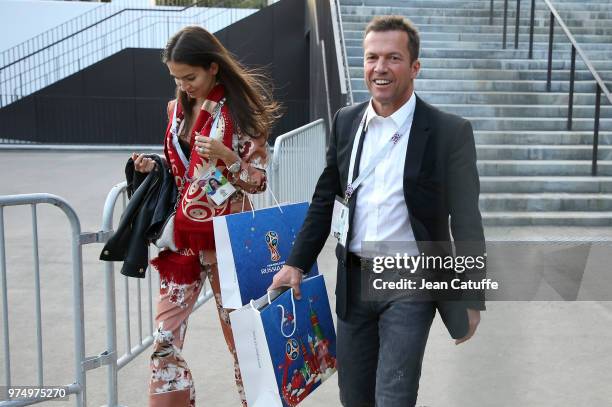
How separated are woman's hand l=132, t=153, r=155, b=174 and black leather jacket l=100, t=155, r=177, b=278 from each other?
0.03m

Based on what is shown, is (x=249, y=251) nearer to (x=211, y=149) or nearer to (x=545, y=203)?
(x=211, y=149)

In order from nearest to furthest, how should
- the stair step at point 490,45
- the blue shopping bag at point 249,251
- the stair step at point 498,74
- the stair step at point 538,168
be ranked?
the blue shopping bag at point 249,251 < the stair step at point 538,168 < the stair step at point 498,74 < the stair step at point 490,45

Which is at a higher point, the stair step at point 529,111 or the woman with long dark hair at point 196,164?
the stair step at point 529,111

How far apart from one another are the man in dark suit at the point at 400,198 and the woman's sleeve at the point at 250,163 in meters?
0.57

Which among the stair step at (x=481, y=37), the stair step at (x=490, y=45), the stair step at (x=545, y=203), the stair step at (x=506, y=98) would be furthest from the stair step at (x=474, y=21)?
the stair step at (x=545, y=203)

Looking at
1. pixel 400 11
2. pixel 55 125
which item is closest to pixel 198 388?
pixel 400 11

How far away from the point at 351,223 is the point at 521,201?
5938mm

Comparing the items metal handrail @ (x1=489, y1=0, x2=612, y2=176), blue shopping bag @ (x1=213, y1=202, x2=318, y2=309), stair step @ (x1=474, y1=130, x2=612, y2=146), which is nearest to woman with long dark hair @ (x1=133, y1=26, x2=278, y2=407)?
blue shopping bag @ (x1=213, y1=202, x2=318, y2=309)

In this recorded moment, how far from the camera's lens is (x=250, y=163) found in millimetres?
3006

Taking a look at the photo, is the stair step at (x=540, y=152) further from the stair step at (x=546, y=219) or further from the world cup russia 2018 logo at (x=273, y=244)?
the world cup russia 2018 logo at (x=273, y=244)

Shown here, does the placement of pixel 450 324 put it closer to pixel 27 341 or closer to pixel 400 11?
pixel 27 341

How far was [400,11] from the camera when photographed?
12.1m

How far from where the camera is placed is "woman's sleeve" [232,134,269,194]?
297cm

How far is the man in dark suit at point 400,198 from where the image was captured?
2.38 metres
